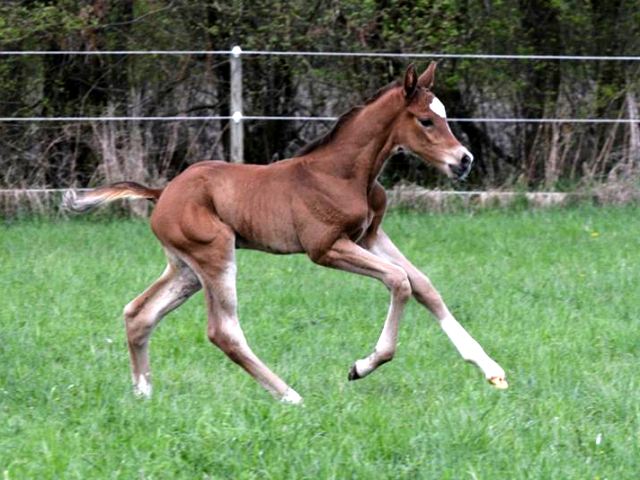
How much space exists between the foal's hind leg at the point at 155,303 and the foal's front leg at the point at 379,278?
0.80 meters

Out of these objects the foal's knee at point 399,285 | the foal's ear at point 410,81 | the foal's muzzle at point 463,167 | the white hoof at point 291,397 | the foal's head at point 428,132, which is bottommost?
the white hoof at point 291,397

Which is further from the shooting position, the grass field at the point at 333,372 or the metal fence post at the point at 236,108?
the metal fence post at the point at 236,108

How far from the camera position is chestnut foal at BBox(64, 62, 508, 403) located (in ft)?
22.0

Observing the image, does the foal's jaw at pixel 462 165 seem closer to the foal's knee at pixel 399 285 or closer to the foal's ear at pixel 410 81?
the foal's ear at pixel 410 81

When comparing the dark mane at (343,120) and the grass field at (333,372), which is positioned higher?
the dark mane at (343,120)

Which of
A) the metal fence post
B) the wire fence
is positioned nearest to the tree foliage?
the wire fence

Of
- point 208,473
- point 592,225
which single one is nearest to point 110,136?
point 592,225

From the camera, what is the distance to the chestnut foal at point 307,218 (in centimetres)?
669

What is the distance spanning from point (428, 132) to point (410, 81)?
0.29 metres

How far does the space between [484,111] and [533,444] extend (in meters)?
10.3

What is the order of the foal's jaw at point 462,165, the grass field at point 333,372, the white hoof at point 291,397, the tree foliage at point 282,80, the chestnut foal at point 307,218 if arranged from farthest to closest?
the tree foliage at point 282,80
the foal's jaw at point 462,165
the chestnut foal at point 307,218
the white hoof at point 291,397
the grass field at point 333,372

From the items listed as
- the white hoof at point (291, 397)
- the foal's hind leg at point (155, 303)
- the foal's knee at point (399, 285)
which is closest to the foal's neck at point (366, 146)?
the foal's knee at point (399, 285)

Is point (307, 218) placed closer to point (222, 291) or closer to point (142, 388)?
point (222, 291)

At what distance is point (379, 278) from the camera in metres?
6.67
